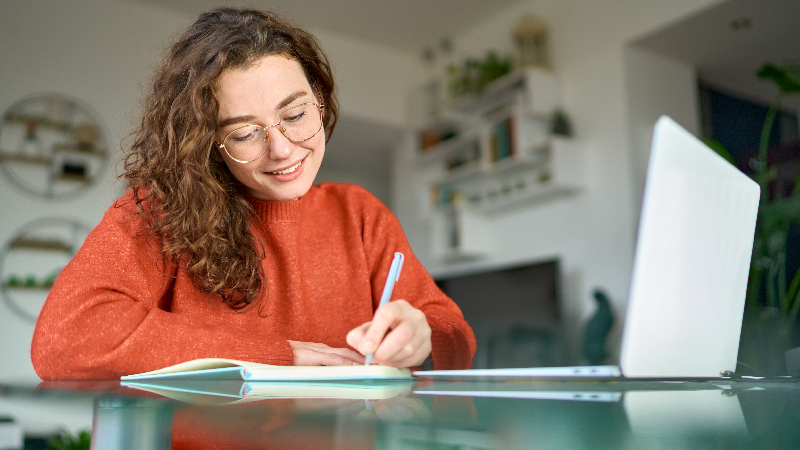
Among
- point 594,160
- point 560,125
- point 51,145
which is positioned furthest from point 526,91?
point 51,145

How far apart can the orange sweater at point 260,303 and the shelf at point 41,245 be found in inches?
123

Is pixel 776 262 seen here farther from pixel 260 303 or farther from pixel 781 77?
pixel 260 303

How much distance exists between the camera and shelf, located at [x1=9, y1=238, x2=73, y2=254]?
144 inches

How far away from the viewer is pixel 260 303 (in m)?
1.00

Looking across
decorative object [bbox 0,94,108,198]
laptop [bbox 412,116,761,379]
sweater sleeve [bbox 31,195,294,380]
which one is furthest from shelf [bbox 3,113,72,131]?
laptop [bbox 412,116,761,379]

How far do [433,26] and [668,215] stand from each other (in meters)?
4.46

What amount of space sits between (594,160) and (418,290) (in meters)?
2.91

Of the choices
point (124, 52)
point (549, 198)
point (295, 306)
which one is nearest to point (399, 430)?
point (295, 306)

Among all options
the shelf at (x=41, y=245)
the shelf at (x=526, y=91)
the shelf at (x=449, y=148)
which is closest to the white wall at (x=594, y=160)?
the shelf at (x=526, y=91)

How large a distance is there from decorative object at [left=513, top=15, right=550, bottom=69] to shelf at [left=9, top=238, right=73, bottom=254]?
2938mm

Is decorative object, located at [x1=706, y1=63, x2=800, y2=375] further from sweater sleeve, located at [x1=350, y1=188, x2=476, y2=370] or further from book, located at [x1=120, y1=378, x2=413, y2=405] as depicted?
book, located at [x1=120, y1=378, x2=413, y2=405]

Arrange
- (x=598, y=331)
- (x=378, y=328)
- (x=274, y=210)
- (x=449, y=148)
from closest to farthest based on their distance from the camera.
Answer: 1. (x=378, y=328)
2. (x=274, y=210)
3. (x=598, y=331)
4. (x=449, y=148)

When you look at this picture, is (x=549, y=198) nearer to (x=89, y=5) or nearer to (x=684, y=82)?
(x=684, y=82)

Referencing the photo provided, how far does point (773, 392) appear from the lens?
53 centimetres
